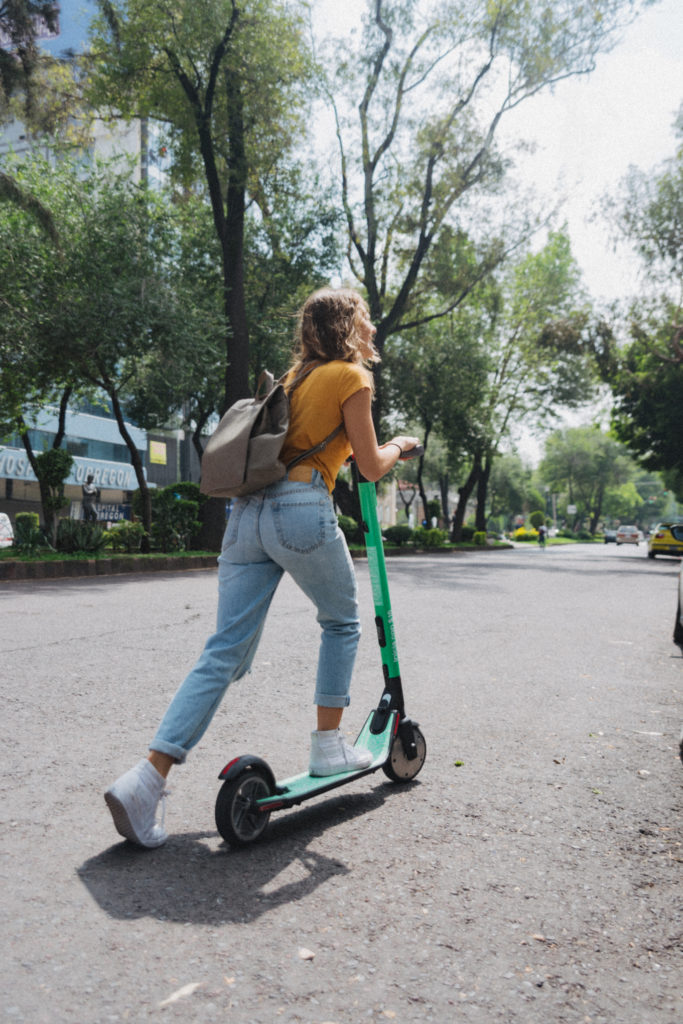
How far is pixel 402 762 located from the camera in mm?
3271

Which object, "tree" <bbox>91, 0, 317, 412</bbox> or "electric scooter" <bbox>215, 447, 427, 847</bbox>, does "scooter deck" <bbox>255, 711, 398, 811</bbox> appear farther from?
"tree" <bbox>91, 0, 317, 412</bbox>

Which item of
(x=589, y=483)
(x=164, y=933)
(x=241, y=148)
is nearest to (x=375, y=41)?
(x=241, y=148)

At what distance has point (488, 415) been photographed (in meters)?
35.4

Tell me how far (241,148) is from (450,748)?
1770 centimetres

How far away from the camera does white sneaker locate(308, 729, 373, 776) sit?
2.91 meters

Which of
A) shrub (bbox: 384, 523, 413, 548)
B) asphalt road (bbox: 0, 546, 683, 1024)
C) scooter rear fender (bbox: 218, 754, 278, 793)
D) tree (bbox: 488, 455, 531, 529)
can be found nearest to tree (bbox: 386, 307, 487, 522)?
shrub (bbox: 384, 523, 413, 548)

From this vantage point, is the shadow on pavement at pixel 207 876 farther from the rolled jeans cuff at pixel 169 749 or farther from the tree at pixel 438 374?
the tree at pixel 438 374

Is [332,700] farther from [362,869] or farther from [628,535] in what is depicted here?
[628,535]

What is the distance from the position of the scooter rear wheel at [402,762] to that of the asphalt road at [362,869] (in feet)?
0.21

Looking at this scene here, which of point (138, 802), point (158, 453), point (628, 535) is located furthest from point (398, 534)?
point (628, 535)

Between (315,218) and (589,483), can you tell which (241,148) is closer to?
(315,218)

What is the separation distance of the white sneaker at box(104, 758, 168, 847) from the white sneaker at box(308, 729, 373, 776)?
561 millimetres

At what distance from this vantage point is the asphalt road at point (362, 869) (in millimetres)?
1878

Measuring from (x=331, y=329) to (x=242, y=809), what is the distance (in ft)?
5.05
